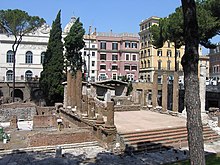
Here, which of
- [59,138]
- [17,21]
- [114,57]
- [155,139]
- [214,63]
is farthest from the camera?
[214,63]

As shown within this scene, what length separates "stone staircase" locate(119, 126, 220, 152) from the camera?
592 inches

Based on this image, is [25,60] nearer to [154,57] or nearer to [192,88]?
[154,57]

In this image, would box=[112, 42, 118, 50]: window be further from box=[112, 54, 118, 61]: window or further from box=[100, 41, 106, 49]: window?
box=[100, 41, 106, 49]: window

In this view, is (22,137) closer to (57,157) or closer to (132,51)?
(57,157)

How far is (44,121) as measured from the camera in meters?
25.9

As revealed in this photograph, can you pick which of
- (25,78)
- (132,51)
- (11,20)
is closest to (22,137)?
(11,20)

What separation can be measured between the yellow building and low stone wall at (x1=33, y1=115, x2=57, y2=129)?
113 feet

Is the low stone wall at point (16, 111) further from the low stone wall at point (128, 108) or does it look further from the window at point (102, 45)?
the window at point (102, 45)

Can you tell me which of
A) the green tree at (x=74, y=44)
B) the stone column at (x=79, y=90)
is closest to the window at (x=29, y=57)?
the green tree at (x=74, y=44)

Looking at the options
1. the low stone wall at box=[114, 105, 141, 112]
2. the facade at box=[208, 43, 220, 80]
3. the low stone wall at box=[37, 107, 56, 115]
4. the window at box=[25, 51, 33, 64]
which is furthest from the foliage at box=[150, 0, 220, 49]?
the facade at box=[208, 43, 220, 80]

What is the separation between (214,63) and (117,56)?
81.4ft

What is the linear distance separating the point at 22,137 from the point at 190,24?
1393 cm

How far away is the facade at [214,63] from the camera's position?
63.5 meters

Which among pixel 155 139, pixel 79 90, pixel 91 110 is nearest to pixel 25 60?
pixel 79 90
